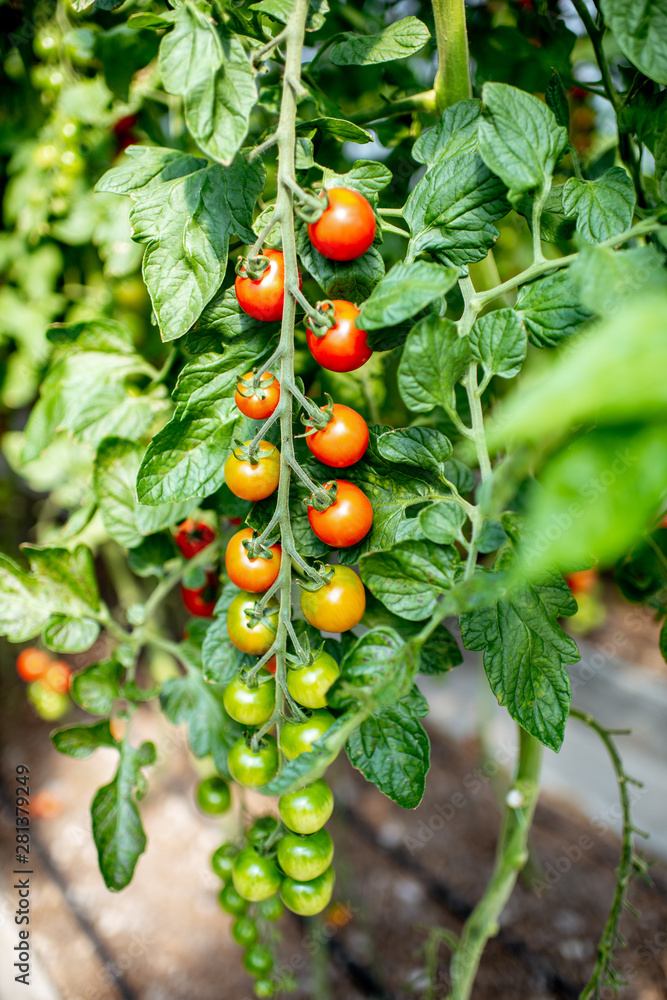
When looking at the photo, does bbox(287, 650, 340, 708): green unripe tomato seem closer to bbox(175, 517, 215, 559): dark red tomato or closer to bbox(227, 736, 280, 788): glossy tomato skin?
bbox(227, 736, 280, 788): glossy tomato skin

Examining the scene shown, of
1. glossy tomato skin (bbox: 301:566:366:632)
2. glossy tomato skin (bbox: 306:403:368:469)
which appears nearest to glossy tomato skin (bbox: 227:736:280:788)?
glossy tomato skin (bbox: 301:566:366:632)

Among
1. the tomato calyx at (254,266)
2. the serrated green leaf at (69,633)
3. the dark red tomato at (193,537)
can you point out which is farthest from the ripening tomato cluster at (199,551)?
the tomato calyx at (254,266)

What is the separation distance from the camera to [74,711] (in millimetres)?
1699

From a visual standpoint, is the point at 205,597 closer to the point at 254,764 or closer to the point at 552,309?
the point at 254,764

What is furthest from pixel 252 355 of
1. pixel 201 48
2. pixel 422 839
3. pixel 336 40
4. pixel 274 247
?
pixel 422 839

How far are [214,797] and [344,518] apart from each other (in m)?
0.38

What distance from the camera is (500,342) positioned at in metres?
Answer: 0.36

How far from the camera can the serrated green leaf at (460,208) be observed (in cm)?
38

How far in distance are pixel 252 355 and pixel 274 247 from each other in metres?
0.07

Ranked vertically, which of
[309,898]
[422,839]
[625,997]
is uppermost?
[309,898]

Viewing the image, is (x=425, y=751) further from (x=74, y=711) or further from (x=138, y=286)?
(x=74, y=711)

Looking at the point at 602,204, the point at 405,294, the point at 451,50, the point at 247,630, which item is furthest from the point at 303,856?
the point at 451,50

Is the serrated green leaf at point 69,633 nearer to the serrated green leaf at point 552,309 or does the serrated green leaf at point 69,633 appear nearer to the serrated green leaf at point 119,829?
the serrated green leaf at point 119,829

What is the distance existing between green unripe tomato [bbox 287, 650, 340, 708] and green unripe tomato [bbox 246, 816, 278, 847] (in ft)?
0.44
